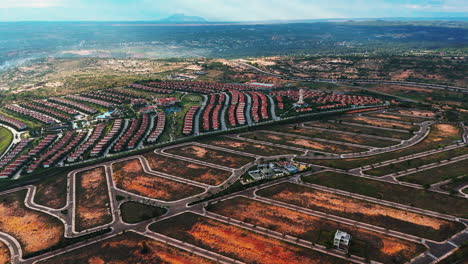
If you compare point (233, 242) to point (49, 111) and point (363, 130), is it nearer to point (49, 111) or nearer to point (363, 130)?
point (363, 130)

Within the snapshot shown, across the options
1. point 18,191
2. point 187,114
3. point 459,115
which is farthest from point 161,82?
point 459,115

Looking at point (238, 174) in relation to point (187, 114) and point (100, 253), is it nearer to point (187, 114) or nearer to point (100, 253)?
point (100, 253)

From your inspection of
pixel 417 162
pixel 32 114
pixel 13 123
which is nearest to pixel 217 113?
pixel 417 162

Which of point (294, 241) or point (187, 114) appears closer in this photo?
point (294, 241)

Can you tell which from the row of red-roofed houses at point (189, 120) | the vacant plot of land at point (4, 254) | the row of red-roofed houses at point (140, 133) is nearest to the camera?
the vacant plot of land at point (4, 254)

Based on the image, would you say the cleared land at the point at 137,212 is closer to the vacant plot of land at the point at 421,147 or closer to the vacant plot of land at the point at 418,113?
the vacant plot of land at the point at 421,147

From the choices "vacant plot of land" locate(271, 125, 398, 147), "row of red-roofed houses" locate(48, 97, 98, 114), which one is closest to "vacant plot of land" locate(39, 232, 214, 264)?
"vacant plot of land" locate(271, 125, 398, 147)

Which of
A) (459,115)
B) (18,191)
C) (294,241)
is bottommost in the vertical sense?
(18,191)

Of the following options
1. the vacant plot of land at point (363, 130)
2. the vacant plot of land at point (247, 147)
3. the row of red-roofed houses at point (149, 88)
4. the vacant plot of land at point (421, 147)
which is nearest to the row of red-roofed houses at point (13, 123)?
the row of red-roofed houses at point (149, 88)
